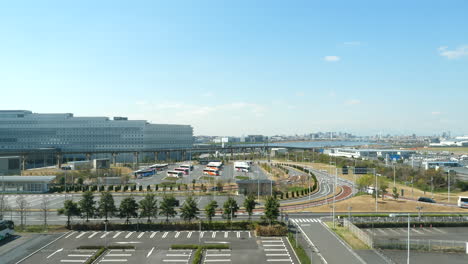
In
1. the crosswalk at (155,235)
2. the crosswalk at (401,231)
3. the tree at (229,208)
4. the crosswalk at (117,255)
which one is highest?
the tree at (229,208)

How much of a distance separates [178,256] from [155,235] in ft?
17.7

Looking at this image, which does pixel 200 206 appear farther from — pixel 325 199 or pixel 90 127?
pixel 90 127

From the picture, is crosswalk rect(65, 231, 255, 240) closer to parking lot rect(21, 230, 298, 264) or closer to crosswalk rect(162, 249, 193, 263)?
parking lot rect(21, 230, 298, 264)

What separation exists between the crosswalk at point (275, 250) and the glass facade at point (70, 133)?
Answer: 81.0m

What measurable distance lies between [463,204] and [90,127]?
95.2 metres

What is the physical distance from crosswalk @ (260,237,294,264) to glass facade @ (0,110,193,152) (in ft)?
266

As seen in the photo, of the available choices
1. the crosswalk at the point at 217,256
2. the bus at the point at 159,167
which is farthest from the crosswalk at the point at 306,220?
the bus at the point at 159,167

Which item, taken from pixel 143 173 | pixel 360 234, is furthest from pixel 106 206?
pixel 143 173

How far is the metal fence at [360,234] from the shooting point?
23.5 m

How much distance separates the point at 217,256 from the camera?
70.8ft

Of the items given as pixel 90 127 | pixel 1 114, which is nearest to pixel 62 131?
pixel 90 127

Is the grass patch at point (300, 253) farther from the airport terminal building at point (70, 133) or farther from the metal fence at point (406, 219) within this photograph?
the airport terminal building at point (70, 133)

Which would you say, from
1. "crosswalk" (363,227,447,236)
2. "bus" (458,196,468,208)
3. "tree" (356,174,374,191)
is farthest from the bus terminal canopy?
"bus" (458,196,468,208)

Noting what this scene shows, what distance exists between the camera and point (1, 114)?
100m
